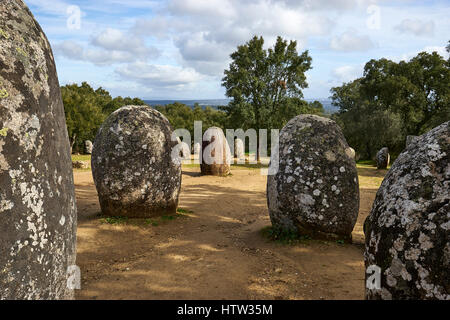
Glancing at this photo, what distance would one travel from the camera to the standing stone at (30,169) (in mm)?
2061

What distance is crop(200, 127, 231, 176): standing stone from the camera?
18.1 meters

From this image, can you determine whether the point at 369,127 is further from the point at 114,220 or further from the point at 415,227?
the point at 415,227

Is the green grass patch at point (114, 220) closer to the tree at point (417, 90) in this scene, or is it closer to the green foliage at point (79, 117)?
the green foliage at point (79, 117)

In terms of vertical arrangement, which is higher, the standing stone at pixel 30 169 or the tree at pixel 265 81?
the tree at pixel 265 81

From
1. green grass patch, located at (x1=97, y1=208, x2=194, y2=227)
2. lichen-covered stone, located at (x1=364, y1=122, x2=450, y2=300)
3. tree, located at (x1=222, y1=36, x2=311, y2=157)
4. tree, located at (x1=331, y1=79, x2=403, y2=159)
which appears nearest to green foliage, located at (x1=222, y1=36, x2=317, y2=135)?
tree, located at (x1=222, y1=36, x2=311, y2=157)

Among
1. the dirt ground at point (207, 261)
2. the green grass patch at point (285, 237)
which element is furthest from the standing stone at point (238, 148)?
the green grass patch at point (285, 237)

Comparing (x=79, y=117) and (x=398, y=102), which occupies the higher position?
(x=398, y=102)

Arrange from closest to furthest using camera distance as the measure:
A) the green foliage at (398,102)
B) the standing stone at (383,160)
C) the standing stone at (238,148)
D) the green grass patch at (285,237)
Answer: the green grass patch at (285,237)
the standing stone at (383,160)
the standing stone at (238,148)
the green foliage at (398,102)

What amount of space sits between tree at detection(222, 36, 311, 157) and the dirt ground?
60.3ft

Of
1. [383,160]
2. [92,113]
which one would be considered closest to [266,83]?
[383,160]

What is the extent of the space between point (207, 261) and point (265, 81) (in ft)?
79.8

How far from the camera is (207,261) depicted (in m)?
6.16

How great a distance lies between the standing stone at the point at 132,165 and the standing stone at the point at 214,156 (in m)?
8.89
